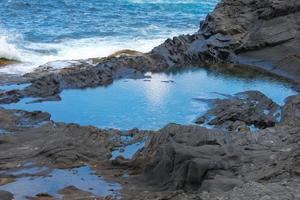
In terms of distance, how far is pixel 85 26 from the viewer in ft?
92.0

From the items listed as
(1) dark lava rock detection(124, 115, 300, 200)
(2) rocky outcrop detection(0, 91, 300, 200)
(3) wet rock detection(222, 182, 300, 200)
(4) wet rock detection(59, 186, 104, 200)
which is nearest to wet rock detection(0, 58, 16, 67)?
(2) rocky outcrop detection(0, 91, 300, 200)

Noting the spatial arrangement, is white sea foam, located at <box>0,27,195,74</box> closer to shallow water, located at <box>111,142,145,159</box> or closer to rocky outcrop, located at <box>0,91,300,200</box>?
rocky outcrop, located at <box>0,91,300,200</box>

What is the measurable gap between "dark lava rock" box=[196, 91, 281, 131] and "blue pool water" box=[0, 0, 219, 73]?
7.80 metres

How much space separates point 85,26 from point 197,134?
18.5 metres

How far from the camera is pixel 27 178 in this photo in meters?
9.74

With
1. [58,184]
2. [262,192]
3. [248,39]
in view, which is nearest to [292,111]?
[58,184]

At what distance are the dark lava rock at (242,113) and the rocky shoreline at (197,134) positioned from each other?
0.02 m

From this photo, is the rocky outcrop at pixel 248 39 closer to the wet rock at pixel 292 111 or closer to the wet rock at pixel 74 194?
the wet rock at pixel 292 111

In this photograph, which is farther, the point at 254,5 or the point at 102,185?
the point at 254,5

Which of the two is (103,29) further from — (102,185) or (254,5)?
(102,185)

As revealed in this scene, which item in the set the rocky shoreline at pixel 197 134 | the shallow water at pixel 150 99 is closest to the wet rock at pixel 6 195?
the rocky shoreline at pixel 197 134

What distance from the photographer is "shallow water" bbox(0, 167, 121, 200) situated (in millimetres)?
9180

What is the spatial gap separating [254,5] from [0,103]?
10.6 m

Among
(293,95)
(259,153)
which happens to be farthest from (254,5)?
(259,153)
